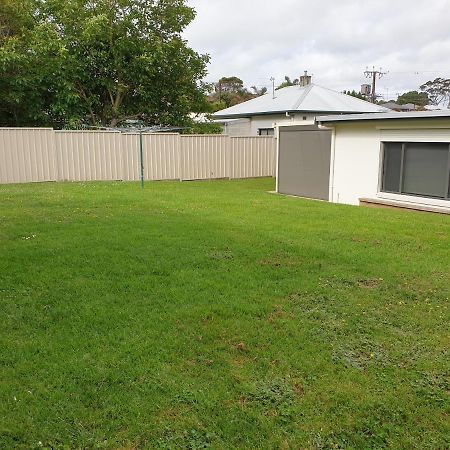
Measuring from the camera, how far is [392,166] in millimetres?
10398

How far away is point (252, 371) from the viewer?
3.20 metres

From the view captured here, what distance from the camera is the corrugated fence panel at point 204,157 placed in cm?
1656

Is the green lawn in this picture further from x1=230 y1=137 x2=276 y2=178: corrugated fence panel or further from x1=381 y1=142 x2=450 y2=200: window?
x1=230 y1=137 x2=276 y2=178: corrugated fence panel

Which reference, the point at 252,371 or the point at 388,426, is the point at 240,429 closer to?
the point at 252,371

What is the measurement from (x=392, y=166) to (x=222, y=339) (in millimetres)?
7960

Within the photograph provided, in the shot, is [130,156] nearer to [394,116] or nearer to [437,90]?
[394,116]

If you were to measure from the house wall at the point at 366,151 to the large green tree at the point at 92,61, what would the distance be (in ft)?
34.4

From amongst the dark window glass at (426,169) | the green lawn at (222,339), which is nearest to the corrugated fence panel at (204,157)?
the dark window glass at (426,169)

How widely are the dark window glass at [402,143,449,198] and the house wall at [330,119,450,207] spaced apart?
15cm

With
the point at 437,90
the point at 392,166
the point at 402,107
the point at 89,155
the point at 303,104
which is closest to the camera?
the point at 392,166

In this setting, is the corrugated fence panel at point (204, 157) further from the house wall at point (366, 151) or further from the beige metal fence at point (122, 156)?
the house wall at point (366, 151)

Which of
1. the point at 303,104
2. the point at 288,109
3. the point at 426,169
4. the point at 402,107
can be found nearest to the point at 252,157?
the point at 426,169

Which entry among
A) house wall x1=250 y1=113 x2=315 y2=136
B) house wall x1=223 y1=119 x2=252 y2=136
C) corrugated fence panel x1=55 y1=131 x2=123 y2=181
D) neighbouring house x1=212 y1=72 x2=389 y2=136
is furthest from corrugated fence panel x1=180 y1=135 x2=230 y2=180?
house wall x1=223 y1=119 x2=252 y2=136

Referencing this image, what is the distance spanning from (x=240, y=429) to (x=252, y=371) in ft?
1.91
